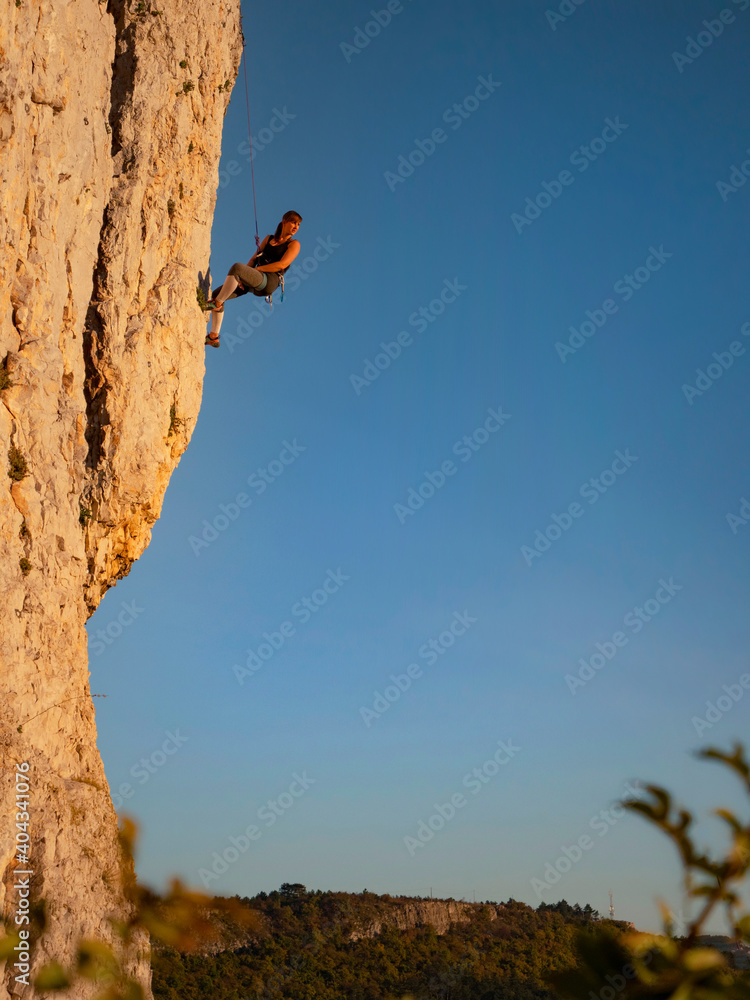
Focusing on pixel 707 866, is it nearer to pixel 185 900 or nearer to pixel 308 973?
pixel 185 900

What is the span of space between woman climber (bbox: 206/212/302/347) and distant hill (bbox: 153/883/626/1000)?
25.9 metres

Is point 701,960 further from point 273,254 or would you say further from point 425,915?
point 425,915

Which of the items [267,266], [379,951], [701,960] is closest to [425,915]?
[379,951]

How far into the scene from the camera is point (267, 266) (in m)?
11.7

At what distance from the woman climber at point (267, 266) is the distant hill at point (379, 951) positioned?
85.1 ft

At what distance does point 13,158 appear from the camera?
8.78m

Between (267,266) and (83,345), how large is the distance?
2.84 meters

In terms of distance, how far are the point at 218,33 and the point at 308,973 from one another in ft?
150

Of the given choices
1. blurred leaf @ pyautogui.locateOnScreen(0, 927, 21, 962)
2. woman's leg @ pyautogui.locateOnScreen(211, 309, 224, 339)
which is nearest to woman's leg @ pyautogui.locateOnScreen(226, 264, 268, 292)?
woman's leg @ pyautogui.locateOnScreen(211, 309, 224, 339)

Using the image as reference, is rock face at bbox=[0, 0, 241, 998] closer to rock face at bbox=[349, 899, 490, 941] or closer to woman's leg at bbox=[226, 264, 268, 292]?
woman's leg at bbox=[226, 264, 268, 292]

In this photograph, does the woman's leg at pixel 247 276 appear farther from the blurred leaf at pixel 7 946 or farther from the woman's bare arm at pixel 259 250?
the blurred leaf at pixel 7 946

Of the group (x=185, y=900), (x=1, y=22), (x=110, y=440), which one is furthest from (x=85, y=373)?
(x=185, y=900)

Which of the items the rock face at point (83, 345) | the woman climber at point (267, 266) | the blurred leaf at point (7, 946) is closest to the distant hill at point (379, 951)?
the rock face at point (83, 345)

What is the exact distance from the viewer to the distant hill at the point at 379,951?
38.1 meters
